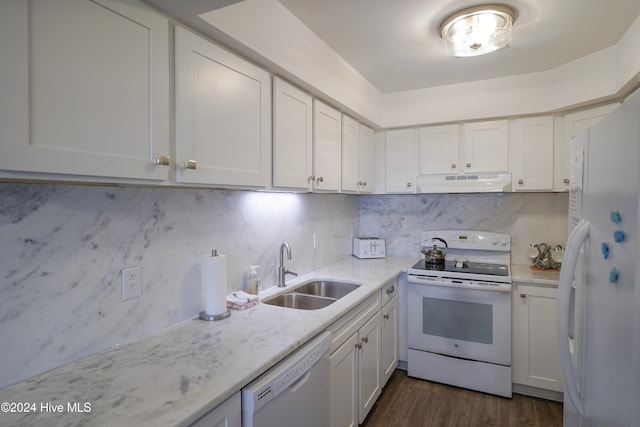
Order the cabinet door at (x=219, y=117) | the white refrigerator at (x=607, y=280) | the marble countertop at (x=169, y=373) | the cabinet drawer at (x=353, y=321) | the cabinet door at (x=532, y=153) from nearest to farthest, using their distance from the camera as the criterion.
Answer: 1. the white refrigerator at (x=607, y=280)
2. the marble countertop at (x=169, y=373)
3. the cabinet door at (x=219, y=117)
4. the cabinet drawer at (x=353, y=321)
5. the cabinet door at (x=532, y=153)

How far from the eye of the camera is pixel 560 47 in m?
2.20

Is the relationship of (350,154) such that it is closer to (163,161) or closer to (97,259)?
(163,161)

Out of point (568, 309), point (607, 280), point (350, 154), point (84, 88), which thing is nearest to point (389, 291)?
point (350, 154)

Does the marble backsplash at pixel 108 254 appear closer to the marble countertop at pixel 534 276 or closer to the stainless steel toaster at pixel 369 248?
the stainless steel toaster at pixel 369 248

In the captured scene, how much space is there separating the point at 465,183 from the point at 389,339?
4.79 ft

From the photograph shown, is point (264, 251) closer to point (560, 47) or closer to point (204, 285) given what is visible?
point (204, 285)

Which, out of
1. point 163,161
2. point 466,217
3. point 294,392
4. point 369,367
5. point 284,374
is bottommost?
point 369,367

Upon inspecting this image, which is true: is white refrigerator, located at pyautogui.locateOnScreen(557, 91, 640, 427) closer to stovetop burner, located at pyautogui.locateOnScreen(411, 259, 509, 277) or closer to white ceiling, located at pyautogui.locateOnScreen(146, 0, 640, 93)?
white ceiling, located at pyautogui.locateOnScreen(146, 0, 640, 93)

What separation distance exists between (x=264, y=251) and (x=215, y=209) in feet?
1.65

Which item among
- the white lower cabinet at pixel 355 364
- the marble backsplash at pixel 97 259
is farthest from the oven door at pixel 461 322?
the marble backsplash at pixel 97 259

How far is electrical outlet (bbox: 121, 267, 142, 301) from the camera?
133 centimetres

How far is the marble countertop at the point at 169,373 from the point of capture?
89 centimetres

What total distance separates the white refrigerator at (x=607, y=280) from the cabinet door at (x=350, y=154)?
152 cm

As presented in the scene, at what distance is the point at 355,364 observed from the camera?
6.48ft
